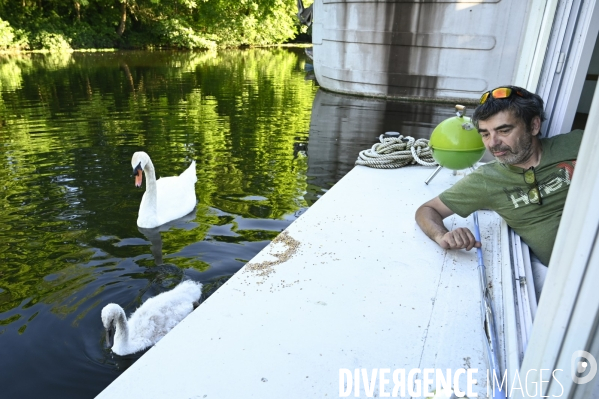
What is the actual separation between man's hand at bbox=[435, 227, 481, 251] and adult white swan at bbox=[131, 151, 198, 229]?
3.70 metres

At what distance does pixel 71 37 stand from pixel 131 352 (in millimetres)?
33370

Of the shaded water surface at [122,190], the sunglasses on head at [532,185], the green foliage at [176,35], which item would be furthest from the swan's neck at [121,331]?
the green foliage at [176,35]

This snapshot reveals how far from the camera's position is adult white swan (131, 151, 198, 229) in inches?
216

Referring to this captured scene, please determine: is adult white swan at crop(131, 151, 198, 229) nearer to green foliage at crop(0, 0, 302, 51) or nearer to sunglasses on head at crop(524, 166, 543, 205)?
sunglasses on head at crop(524, 166, 543, 205)

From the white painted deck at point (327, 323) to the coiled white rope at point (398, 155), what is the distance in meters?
1.71

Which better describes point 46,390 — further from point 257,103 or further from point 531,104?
point 257,103

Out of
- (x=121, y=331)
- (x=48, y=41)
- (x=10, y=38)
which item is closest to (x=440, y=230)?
(x=121, y=331)

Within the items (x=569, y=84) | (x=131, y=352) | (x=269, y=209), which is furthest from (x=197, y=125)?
(x=569, y=84)

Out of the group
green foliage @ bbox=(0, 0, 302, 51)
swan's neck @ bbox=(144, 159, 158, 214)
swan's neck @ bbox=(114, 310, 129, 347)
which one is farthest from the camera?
green foliage @ bbox=(0, 0, 302, 51)

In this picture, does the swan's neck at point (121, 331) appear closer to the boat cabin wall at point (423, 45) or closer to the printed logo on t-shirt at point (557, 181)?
the printed logo on t-shirt at point (557, 181)

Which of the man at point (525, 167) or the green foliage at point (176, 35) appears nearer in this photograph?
the man at point (525, 167)

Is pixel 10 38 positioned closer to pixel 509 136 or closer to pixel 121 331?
pixel 121 331

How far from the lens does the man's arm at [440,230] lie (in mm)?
2910

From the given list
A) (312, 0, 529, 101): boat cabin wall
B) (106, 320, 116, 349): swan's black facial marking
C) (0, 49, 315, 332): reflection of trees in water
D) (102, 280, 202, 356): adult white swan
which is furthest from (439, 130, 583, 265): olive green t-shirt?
(312, 0, 529, 101): boat cabin wall
